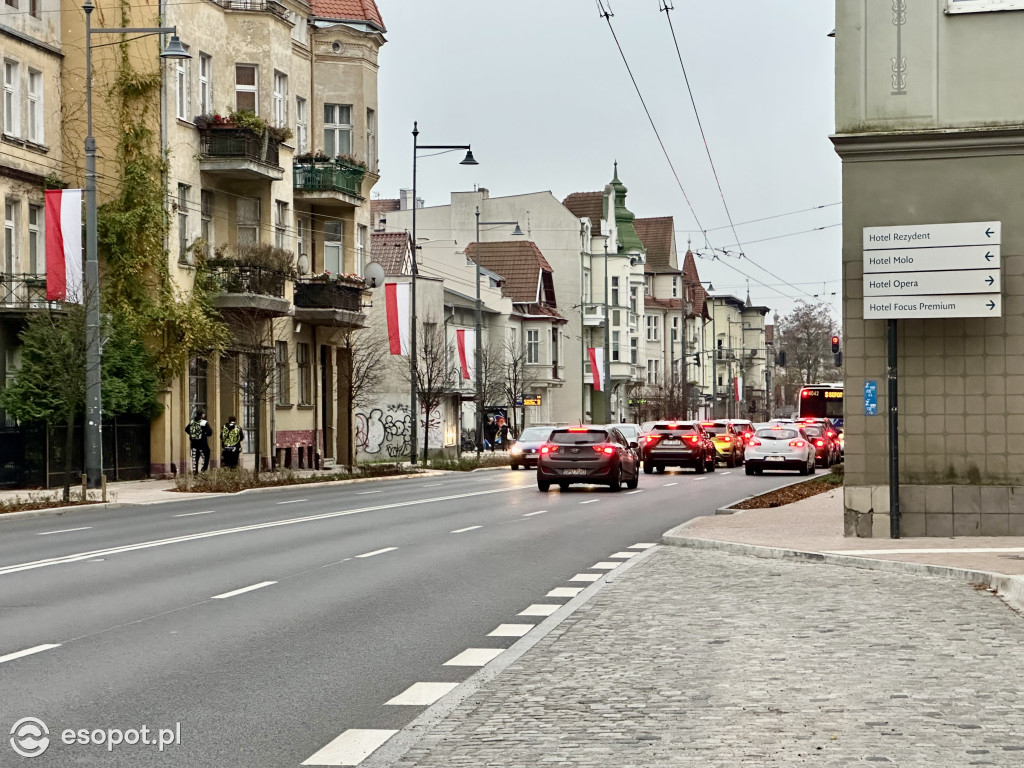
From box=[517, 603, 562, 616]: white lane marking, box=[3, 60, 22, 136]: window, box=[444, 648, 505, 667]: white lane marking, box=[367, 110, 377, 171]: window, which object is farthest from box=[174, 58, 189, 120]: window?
box=[444, 648, 505, 667]: white lane marking

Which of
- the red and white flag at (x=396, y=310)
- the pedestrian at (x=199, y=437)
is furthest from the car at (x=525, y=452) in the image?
the pedestrian at (x=199, y=437)

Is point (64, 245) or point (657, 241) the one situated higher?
point (657, 241)

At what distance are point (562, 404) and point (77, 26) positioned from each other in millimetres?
63155

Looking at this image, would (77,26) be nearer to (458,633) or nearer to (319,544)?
(319,544)

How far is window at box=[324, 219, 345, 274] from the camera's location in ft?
181

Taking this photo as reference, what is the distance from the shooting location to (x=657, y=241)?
133375 mm

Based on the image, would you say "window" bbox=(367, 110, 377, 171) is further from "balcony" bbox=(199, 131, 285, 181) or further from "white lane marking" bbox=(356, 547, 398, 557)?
"white lane marking" bbox=(356, 547, 398, 557)

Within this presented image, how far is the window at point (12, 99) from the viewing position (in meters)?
39.7

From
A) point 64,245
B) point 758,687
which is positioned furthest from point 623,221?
point 758,687

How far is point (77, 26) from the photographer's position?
43.1m

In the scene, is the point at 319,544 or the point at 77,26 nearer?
the point at 319,544

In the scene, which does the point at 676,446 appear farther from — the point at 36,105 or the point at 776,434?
the point at 36,105

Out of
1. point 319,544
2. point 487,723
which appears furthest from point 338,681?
point 319,544

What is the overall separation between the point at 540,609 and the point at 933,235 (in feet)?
28.1
